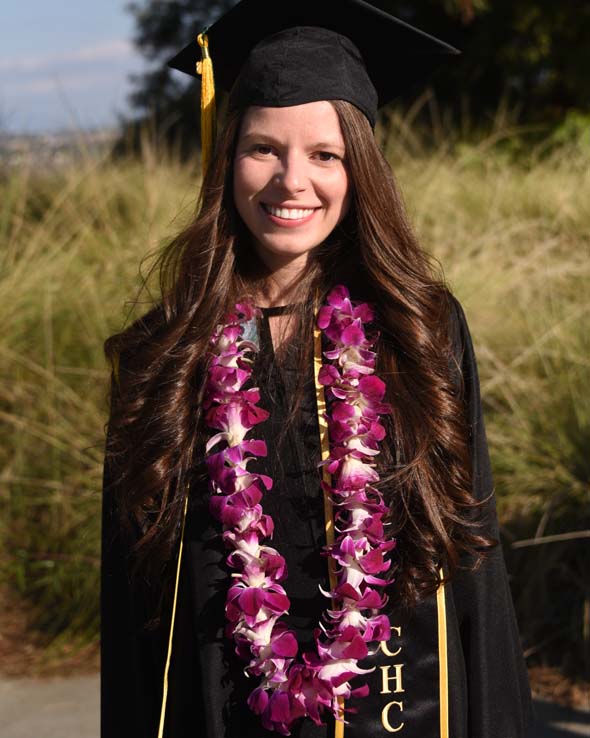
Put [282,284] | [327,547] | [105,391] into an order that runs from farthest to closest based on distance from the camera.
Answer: [105,391] < [282,284] < [327,547]

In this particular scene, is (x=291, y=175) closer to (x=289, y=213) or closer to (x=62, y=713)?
(x=289, y=213)

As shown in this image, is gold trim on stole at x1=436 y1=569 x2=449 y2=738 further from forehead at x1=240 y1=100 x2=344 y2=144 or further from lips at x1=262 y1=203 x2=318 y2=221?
forehead at x1=240 y1=100 x2=344 y2=144

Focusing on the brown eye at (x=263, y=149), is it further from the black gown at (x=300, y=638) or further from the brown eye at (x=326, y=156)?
the black gown at (x=300, y=638)

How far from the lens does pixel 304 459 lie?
2.03 meters

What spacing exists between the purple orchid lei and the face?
0.81 feet

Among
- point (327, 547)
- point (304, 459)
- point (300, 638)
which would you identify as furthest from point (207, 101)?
point (300, 638)

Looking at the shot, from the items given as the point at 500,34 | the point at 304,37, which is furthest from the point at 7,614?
the point at 500,34

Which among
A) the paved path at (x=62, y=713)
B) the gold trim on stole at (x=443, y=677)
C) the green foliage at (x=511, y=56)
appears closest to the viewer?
the gold trim on stole at (x=443, y=677)

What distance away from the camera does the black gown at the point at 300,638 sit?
1.96 m

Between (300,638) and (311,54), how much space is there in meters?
1.26

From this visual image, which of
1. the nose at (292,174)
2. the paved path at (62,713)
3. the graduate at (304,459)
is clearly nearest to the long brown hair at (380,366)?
the graduate at (304,459)

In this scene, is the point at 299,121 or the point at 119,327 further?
the point at 119,327

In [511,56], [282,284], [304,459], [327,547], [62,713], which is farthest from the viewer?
[511,56]

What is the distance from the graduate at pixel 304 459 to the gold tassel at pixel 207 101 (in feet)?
0.16
